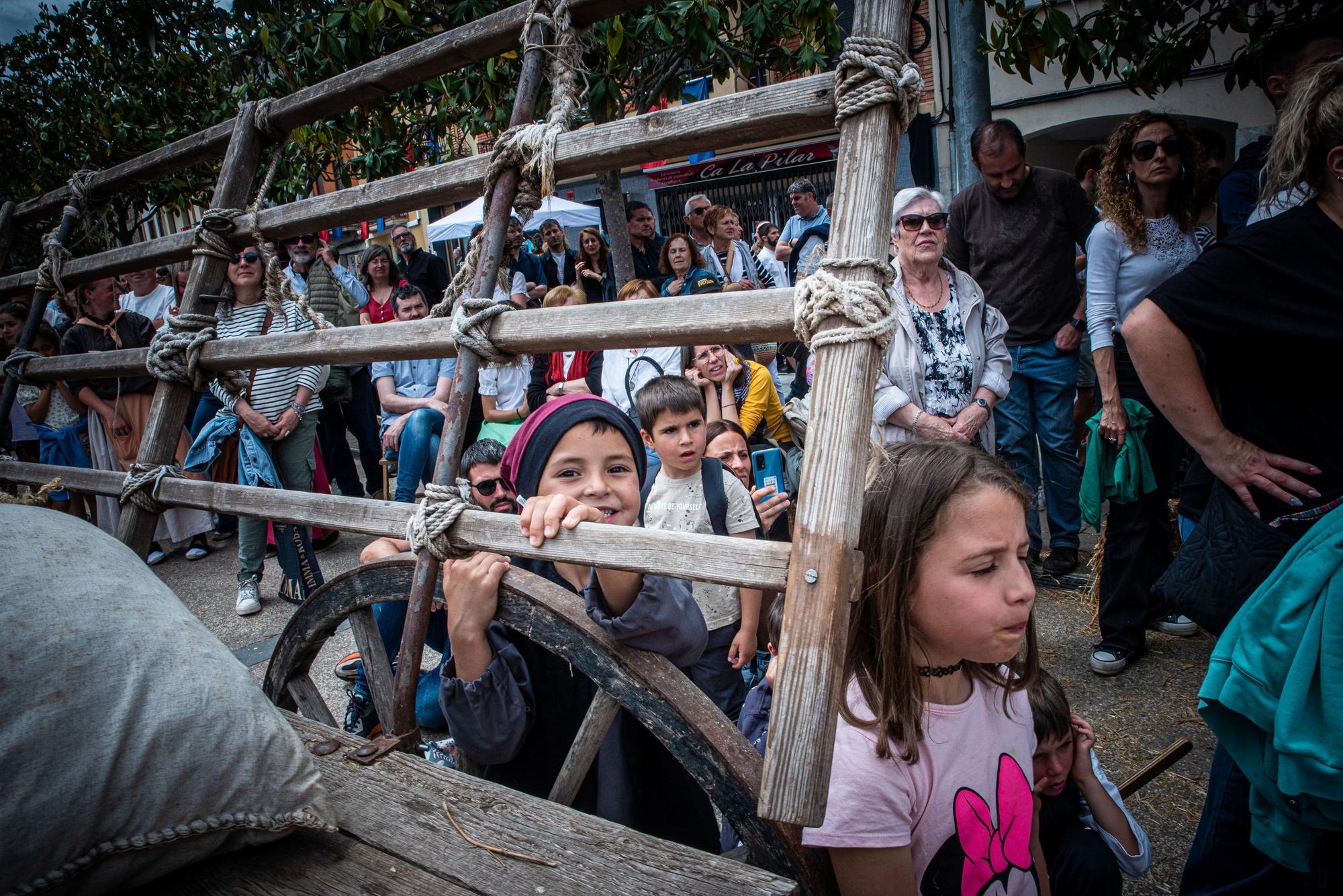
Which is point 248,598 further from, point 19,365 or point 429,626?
point 429,626

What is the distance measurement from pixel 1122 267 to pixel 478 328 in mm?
2861

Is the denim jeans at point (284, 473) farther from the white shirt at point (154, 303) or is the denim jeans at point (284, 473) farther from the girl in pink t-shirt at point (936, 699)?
the girl in pink t-shirt at point (936, 699)

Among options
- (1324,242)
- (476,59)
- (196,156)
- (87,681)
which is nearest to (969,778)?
(1324,242)

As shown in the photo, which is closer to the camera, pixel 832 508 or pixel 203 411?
pixel 832 508

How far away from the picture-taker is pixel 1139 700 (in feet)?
9.50

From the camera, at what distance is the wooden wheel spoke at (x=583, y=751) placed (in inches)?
61.3

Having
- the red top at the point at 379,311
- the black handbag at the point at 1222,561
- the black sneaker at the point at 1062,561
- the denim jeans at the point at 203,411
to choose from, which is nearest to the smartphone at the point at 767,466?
the black sneaker at the point at 1062,561

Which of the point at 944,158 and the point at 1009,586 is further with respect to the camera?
the point at 944,158

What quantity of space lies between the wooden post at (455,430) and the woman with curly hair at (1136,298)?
254 cm

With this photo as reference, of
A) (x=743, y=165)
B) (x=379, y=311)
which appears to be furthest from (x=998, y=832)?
(x=743, y=165)

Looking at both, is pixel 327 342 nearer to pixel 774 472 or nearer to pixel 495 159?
pixel 495 159

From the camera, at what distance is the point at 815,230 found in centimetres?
735

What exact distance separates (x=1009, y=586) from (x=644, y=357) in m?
3.49

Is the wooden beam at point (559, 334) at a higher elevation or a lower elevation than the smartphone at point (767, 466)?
higher
